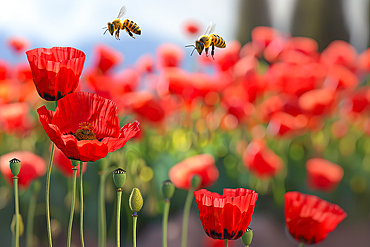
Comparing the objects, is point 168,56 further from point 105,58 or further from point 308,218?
point 308,218

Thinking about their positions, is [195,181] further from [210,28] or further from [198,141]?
[210,28]

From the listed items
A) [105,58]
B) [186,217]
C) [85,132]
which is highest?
[105,58]

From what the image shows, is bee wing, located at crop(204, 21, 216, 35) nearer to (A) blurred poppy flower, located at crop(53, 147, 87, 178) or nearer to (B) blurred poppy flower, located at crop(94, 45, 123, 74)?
(B) blurred poppy flower, located at crop(94, 45, 123, 74)

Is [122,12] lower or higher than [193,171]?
higher

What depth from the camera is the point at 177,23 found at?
479 mm

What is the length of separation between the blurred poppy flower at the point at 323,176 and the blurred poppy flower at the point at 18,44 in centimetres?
46

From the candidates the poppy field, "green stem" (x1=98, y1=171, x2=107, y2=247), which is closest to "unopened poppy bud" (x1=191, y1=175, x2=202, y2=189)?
the poppy field

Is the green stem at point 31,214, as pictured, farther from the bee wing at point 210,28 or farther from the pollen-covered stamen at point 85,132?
the bee wing at point 210,28

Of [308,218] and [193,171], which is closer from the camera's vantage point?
[308,218]

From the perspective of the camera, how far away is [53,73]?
0.86 ft

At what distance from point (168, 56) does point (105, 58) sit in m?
0.09

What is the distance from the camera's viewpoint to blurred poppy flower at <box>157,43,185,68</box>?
0.47 metres

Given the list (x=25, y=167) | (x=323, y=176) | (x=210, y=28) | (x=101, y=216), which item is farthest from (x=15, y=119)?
(x=323, y=176)

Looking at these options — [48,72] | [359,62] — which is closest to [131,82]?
[48,72]
